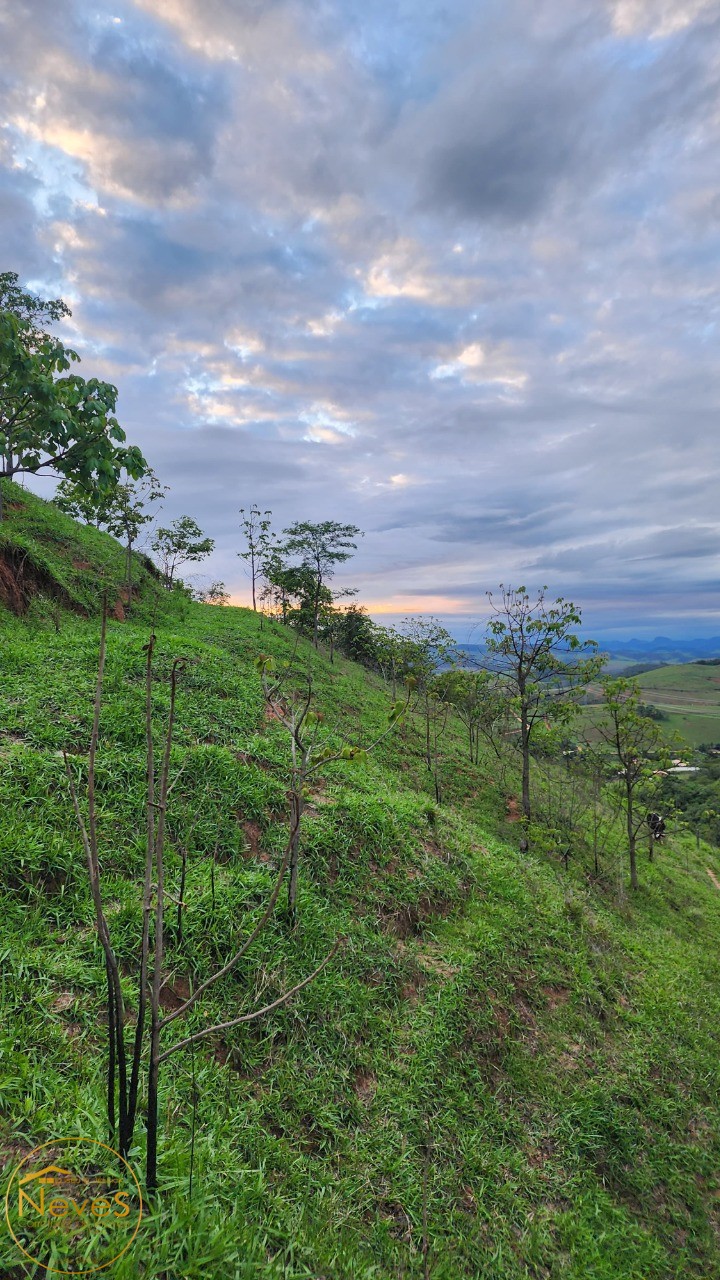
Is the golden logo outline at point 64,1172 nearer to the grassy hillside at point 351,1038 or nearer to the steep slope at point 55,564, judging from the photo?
the grassy hillside at point 351,1038

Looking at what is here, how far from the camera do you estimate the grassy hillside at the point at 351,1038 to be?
262 centimetres

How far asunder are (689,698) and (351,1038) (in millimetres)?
160437

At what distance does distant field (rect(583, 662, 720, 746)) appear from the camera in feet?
319

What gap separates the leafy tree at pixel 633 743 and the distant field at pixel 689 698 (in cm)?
8838

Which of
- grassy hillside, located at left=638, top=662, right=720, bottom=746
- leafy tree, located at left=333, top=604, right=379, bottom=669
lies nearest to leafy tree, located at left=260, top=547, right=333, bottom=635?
leafy tree, located at left=333, top=604, right=379, bottom=669

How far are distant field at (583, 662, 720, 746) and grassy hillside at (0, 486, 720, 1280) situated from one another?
9566cm

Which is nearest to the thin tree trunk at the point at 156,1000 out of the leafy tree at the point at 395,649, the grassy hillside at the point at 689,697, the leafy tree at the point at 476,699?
the leafy tree at the point at 476,699

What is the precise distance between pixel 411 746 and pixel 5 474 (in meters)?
12.4

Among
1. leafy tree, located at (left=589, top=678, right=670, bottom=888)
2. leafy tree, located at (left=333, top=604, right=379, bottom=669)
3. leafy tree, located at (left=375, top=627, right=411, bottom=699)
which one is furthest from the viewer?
leafy tree, located at (left=333, top=604, right=379, bottom=669)

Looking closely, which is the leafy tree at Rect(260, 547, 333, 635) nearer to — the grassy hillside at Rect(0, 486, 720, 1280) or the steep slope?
the steep slope

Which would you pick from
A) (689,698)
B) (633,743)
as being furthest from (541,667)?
(689,698)

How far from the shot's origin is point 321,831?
575cm

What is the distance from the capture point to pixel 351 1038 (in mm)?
3916

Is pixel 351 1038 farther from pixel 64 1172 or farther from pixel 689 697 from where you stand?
pixel 689 697
